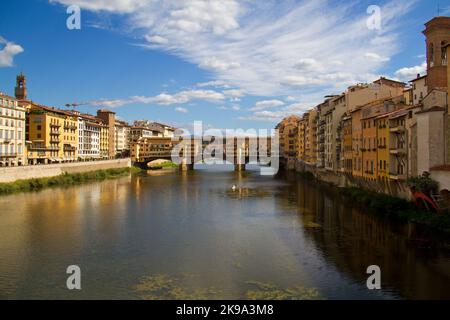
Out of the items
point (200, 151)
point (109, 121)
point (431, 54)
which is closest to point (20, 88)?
point (109, 121)

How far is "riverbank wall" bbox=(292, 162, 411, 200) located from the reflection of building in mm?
33730

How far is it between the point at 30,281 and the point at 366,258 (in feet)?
39.4

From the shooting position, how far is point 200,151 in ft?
367

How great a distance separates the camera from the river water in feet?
45.2

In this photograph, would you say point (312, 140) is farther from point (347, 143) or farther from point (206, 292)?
point (206, 292)

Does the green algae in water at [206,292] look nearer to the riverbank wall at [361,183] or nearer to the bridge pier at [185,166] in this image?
the riverbank wall at [361,183]

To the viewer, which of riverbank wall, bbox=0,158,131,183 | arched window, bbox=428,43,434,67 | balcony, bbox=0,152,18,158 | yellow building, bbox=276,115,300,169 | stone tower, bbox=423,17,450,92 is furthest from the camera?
Answer: yellow building, bbox=276,115,300,169

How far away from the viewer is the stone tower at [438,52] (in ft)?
95.2

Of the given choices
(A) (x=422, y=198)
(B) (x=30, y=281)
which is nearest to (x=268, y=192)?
(A) (x=422, y=198)

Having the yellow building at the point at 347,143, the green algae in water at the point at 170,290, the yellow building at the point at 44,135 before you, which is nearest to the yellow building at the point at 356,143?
the yellow building at the point at 347,143

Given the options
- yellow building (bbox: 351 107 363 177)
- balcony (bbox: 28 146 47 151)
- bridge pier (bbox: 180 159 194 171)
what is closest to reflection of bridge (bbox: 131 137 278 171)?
bridge pier (bbox: 180 159 194 171)

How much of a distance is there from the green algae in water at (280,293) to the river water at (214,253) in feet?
0.10

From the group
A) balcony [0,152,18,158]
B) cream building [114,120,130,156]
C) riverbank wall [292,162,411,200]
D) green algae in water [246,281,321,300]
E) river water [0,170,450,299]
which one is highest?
cream building [114,120,130,156]

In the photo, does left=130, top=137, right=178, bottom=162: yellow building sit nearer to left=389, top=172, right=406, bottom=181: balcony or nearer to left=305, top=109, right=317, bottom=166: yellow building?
left=305, top=109, right=317, bottom=166: yellow building
